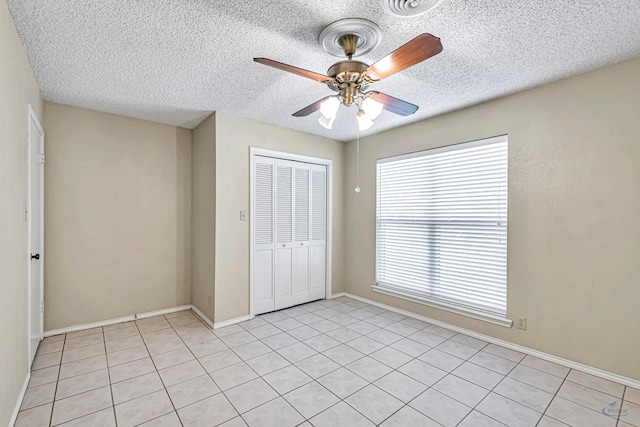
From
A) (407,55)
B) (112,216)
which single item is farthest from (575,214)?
(112,216)

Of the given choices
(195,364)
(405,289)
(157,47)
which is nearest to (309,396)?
(195,364)

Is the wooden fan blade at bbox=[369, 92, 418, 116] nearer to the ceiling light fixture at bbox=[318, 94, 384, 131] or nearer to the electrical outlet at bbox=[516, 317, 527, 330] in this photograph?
the ceiling light fixture at bbox=[318, 94, 384, 131]

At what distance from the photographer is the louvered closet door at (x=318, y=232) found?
4414 mm

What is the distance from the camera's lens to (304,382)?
2354mm

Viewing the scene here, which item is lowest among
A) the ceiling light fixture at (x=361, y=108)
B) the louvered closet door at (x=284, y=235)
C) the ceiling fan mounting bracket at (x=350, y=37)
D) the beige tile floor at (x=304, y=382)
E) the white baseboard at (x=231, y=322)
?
the beige tile floor at (x=304, y=382)

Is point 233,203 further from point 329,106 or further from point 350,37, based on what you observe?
point 350,37

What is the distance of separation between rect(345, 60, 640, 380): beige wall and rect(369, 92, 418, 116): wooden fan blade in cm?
136

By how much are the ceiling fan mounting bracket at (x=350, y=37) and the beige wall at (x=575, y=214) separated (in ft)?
5.87

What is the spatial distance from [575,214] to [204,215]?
3762mm

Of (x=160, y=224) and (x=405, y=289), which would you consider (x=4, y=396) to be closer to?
(x=160, y=224)

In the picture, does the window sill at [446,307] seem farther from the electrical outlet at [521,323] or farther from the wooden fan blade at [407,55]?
the wooden fan blade at [407,55]

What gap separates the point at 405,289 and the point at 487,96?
2377mm

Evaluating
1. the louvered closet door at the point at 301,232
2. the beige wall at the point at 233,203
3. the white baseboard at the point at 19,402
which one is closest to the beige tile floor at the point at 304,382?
the white baseboard at the point at 19,402

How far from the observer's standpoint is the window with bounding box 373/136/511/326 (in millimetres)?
3055
